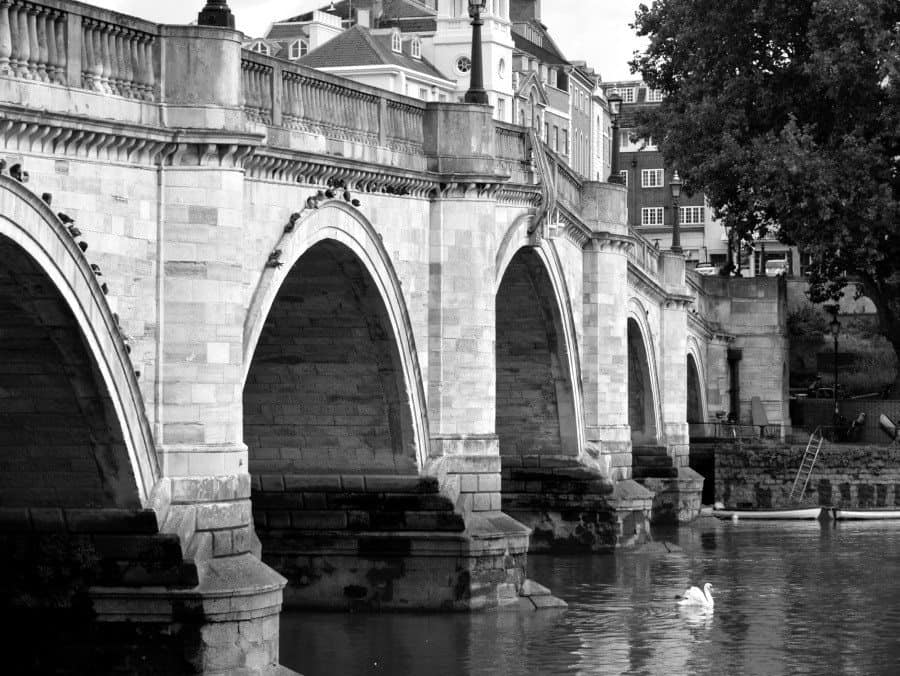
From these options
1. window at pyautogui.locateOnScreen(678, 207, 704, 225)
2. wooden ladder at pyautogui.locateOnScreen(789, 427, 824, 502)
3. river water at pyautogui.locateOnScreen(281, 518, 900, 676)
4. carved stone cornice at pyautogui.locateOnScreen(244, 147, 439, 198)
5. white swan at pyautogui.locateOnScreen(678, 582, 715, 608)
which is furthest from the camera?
window at pyautogui.locateOnScreen(678, 207, 704, 225)

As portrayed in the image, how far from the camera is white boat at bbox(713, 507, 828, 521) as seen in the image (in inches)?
2101

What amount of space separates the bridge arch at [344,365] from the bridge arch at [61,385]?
259 inches

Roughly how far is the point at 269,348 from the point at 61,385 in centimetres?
843

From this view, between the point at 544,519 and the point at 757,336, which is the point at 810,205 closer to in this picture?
the point at 757,336

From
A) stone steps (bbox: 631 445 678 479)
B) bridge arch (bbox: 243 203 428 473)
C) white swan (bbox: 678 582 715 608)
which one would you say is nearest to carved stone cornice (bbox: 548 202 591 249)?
white swan (bbox: 678 582 715 608)

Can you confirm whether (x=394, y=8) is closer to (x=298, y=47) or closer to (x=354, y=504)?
(x=298, y=47)

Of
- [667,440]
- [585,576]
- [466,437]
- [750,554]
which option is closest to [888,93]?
[667,440]

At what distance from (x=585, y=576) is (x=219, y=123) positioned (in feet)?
57.8

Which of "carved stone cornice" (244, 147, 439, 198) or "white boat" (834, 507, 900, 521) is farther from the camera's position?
"white boat" (834, 507, 900, 521)

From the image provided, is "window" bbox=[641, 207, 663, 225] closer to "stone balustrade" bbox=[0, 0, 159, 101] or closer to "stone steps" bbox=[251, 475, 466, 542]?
"stone steps" bbox=[251, 475, 466, 542]

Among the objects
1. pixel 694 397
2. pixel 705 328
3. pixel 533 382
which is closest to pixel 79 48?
pixel 533 382

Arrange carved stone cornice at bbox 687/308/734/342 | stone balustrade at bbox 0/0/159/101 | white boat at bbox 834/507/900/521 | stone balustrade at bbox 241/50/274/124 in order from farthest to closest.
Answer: carved stone cornice at bbox 687/308/734/342 < white boat at bbox 834/507/900/521 < stone balustrade at bbox 241/50/274/124 < stone balustrade at bbox 0/0/159/101

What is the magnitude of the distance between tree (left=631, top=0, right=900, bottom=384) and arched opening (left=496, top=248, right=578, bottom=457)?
1918cm

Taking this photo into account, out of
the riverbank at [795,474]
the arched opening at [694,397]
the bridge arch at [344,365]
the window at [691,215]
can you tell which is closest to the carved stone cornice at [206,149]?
the bridge arch at [344,365]
